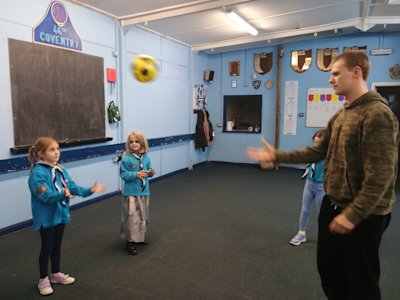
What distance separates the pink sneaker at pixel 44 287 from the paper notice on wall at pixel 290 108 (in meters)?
5.74

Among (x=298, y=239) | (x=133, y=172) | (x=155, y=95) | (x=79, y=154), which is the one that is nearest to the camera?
(x=133, y=172)

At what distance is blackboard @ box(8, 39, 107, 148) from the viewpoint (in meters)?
3.30

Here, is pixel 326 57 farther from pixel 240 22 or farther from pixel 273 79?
pixel 240 22

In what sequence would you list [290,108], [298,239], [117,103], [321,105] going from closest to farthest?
[298,239] < [117,103] < [321,105] < [290,108]

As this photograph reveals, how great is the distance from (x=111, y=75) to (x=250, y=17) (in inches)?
89.8

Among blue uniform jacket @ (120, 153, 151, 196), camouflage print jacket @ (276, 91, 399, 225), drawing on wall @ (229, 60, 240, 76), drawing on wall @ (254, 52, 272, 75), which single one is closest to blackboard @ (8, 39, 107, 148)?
blue uniform jacket @ (120, 153, 151, 196)

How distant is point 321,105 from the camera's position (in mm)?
6574

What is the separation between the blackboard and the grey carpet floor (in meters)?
1.01

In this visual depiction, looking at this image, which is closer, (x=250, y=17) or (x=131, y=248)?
(x=131, y=248)

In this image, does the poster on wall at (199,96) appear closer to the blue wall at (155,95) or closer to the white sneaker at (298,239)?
the blue wall at (155,95)

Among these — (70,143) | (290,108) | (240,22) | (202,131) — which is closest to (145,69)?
(70,143)

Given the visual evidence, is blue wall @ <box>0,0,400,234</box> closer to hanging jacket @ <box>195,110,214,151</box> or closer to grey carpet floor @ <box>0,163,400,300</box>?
hanging jacket @ <box>195,110,214,151</box>

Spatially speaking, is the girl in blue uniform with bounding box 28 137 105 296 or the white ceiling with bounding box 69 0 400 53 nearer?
the girl in blue uniform with bounding box 28 137 105 296

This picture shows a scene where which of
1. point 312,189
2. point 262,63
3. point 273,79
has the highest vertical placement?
point 262,63
